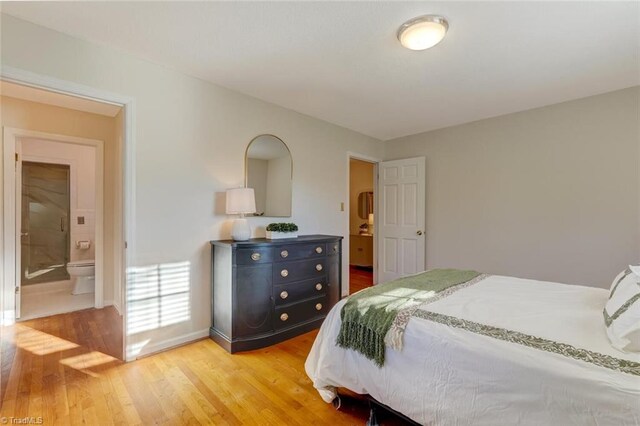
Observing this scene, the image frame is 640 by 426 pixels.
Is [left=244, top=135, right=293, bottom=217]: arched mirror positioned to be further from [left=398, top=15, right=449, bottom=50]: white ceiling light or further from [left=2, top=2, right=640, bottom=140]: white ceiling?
[left=398, top=15, right=449, bottom=50]: white ceiling light

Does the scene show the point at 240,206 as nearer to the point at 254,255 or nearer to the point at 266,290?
the point at 254,255

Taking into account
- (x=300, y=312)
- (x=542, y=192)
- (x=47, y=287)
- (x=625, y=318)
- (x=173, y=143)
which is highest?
(x=173, y=143)

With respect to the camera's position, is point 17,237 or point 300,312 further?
point 17,237

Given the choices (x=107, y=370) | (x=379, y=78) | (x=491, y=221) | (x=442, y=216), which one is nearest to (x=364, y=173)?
(x=442, y=216)

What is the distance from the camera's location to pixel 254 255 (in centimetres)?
248

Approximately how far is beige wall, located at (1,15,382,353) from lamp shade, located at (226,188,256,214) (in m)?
0.23

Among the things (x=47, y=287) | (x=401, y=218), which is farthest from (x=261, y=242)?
(x=47, y=287)

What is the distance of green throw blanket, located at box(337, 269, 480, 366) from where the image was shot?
1455 millimetres

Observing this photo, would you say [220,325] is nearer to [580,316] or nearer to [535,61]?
[580,316]

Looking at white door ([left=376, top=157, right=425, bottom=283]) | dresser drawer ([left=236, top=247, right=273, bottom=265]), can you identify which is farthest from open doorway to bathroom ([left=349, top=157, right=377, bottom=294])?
dresser drawer ([left=236, top=247, right=273, bottom=265])

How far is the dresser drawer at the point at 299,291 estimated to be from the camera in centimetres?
264

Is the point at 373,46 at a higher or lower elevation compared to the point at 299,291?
higher

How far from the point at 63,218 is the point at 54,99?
2508 mm

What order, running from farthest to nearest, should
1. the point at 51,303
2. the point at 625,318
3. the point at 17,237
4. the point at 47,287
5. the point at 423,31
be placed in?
the point at 47,287, the point at 51,303, the point at 17,237, the point at 423,31, the point at 625,318
